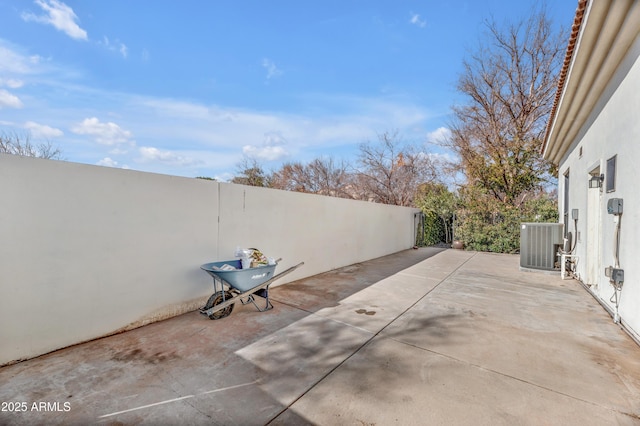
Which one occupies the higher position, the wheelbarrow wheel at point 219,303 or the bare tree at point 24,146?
the bare tree at point 24,146

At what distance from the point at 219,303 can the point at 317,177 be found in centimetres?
1865

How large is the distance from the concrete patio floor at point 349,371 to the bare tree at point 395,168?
13243 mm

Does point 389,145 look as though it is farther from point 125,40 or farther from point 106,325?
point 106,325

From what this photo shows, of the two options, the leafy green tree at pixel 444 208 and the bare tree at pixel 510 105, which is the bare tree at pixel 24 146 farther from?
the bare tree at pixel 510 105

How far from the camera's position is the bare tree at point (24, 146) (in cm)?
1097

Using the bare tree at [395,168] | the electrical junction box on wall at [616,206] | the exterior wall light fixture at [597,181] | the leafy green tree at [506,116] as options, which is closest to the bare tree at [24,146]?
the bare tree at [395,168]

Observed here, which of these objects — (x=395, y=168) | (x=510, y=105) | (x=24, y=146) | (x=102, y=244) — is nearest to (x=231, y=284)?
(x=102, y=244)

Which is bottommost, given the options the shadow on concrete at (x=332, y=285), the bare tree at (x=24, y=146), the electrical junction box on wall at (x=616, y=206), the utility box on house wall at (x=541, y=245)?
the shadow on concrete at (x=332, y=285)

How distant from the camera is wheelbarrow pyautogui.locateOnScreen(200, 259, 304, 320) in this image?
3.52 meters

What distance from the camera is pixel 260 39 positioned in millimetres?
7500

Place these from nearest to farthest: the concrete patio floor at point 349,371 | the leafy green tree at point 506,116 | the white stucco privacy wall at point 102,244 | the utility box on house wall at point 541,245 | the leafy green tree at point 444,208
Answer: the concrete patio floor at point 349,371 → the white stucco privacy wall at point 102,244 → the utility box on house wall at point 541,245 → the leafy green tree at point 506,116 → the leafy green tree at point 444,208

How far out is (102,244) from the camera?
3080mm

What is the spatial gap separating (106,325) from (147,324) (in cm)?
46

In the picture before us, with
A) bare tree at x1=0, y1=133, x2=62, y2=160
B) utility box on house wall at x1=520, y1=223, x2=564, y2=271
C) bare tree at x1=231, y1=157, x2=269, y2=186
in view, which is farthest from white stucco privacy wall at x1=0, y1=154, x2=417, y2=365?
bare tree at x1=231, y1=157, x2=269, y2=186
